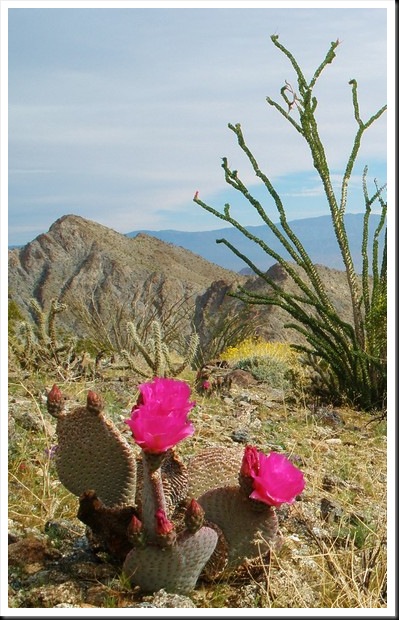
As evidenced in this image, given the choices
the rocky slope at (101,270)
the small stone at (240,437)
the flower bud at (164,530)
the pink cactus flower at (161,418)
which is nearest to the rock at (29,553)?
the flower bud at (164,530)

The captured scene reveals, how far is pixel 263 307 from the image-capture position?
11852 millimetres

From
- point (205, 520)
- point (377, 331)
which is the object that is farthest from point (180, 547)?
point (377, 331)

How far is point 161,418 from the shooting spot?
1.84 metres

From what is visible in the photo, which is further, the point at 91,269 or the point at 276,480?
the point at 91,269

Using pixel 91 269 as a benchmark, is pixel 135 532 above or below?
below

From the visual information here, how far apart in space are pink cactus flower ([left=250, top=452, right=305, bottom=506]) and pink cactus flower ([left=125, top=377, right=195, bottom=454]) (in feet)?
0.91

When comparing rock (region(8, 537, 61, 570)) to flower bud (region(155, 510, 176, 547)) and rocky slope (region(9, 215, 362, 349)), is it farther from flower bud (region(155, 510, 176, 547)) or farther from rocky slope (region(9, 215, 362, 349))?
rocky slope (region(9, 215, 362, 349))

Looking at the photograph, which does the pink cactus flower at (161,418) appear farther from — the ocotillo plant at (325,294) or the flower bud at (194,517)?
the ocotillo plant at (325,294)

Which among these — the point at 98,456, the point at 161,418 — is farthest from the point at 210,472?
the point at 161,418

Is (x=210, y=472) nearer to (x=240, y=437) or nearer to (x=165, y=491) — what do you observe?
(x=165, y=491)

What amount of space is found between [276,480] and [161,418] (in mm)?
374

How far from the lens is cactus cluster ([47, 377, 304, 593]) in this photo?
6.34 ft

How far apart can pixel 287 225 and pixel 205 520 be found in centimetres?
368

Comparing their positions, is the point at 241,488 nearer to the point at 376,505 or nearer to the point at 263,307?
the point at 376,505
